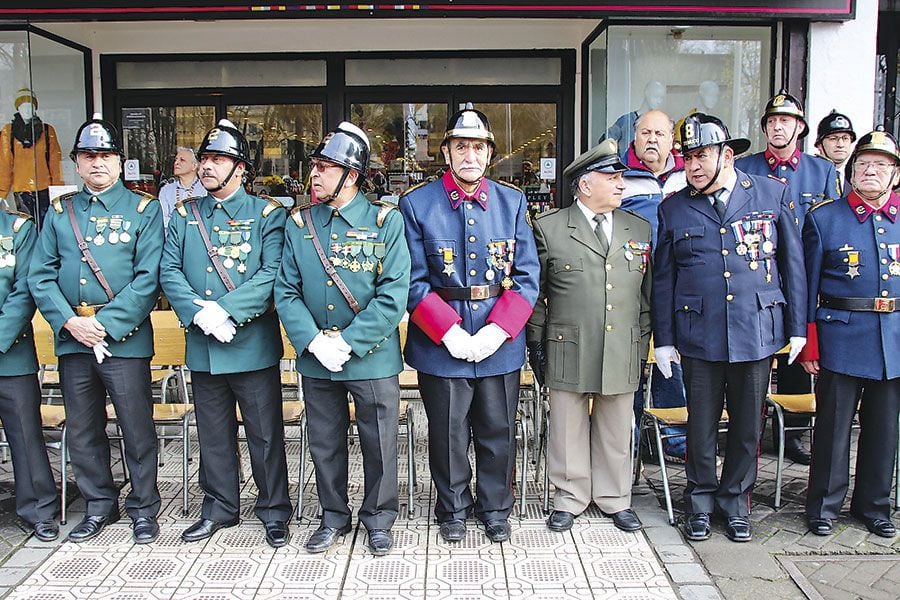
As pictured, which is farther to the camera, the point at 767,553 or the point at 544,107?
the point at 544,107

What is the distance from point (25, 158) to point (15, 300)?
4374 millimetres

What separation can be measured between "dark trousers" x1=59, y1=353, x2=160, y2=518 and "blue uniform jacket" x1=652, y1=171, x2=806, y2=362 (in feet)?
9.01

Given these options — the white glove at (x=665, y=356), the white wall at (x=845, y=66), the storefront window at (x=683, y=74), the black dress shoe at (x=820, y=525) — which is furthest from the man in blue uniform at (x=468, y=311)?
the white wall at (x=845, y=66)

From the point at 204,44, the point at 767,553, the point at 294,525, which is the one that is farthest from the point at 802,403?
the point at 204,44

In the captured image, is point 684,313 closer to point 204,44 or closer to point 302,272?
point 302,272

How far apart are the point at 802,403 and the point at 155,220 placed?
3742mm

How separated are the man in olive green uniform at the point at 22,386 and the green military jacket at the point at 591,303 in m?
2.62

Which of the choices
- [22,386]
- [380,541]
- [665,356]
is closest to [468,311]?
[665,356]

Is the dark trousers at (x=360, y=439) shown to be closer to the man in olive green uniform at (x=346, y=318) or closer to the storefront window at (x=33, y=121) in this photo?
the man in olive green uniform at (x=346, y=318)

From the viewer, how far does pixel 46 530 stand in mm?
4258

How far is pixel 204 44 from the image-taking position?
28.2 feet

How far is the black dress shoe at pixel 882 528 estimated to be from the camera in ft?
13.8

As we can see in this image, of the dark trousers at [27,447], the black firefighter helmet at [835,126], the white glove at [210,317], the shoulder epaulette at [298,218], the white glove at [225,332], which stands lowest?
the dark trousers at [27,447]

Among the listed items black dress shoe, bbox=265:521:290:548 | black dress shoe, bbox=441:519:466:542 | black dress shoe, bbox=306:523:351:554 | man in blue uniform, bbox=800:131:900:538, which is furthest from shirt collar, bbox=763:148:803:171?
black dress shoe, bbox=265:521:290:548
